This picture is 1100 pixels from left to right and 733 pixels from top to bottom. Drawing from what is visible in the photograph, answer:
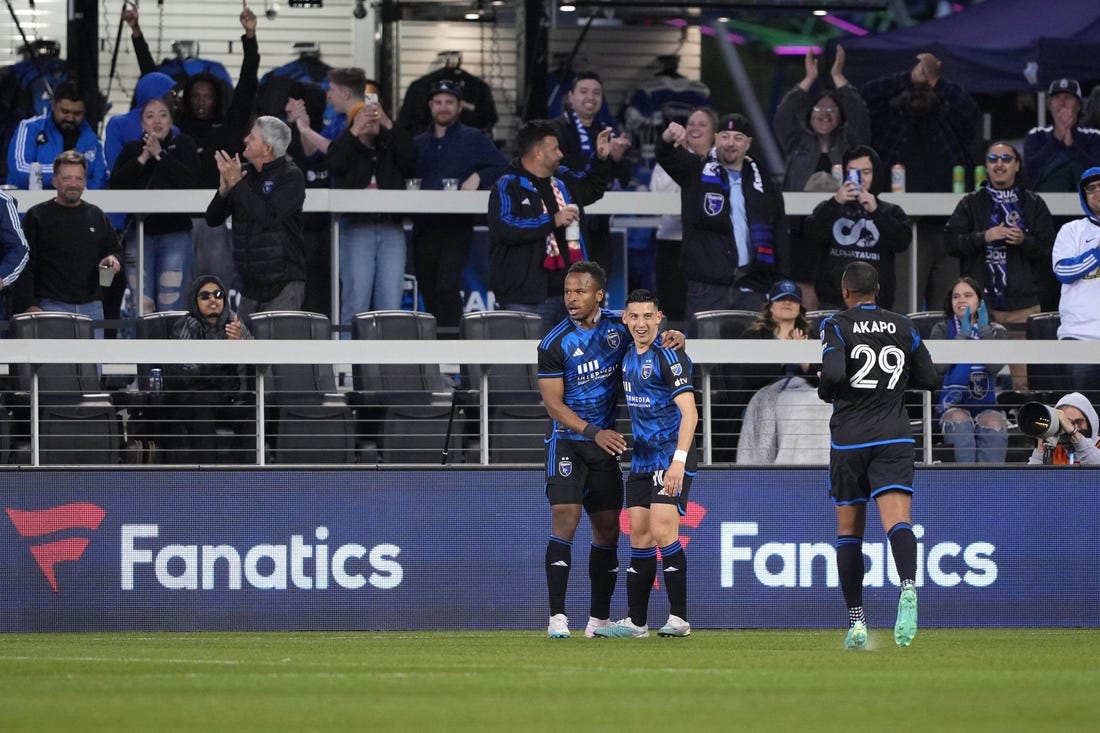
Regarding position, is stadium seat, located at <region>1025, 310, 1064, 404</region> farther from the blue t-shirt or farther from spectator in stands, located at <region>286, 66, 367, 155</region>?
spectator in stands, located at <region>286, 66, 367, 155</region>

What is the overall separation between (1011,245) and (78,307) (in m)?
7.11

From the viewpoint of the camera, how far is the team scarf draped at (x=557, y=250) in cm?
1395

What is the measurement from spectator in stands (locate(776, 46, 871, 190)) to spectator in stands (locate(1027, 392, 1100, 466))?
3757mm

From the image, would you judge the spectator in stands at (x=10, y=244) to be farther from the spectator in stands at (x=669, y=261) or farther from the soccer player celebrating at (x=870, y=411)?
the soccer player celebrating at (x=870, y=411)

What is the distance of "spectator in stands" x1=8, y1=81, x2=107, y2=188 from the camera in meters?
15.7

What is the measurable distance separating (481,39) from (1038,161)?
8.28 m

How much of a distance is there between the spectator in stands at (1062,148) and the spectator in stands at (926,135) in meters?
0.62

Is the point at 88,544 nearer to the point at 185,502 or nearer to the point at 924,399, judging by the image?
the point at 185,502

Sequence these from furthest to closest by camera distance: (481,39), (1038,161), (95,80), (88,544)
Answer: (481,39) → (95,80) → (1038,161) → (88,544)

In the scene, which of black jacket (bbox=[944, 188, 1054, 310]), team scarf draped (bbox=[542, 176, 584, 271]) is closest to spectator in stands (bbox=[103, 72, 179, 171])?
team scarf draped (bbox=[542, 176, 584, 271])

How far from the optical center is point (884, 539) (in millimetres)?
13039

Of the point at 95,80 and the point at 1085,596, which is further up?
the point at 95,80

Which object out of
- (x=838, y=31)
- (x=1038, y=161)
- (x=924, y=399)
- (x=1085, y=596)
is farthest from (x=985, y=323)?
(x=838, y=31)

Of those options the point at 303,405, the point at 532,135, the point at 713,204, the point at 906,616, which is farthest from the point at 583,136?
the point at 906,616
